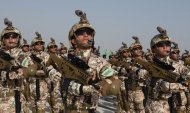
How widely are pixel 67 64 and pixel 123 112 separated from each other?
23.2 feet

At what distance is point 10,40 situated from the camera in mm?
7492

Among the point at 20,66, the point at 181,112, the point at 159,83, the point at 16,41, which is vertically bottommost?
the point at 181,112

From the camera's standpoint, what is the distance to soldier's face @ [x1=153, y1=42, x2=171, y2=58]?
264 inches

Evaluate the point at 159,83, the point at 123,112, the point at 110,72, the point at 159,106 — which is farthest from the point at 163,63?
the point at 123,112

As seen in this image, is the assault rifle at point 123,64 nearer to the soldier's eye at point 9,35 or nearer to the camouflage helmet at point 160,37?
the camouflage helmet at point 160,37

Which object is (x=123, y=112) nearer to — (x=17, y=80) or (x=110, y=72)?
(x=17, y=80)

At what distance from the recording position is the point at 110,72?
189 inches

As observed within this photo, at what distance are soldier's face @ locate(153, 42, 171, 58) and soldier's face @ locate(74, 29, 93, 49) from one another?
1892mm

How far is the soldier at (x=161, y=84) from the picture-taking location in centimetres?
636

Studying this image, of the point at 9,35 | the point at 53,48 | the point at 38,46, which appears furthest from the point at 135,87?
the point at 9,35

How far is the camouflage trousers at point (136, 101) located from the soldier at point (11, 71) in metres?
4.66

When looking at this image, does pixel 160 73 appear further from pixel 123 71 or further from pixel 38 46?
pixel 38 46

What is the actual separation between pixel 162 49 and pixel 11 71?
9.93 feet

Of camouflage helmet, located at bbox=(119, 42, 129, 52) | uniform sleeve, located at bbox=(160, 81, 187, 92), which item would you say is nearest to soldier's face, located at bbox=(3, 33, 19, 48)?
uniform sleeve, located at bbox=(160, 81, 187, 92)
